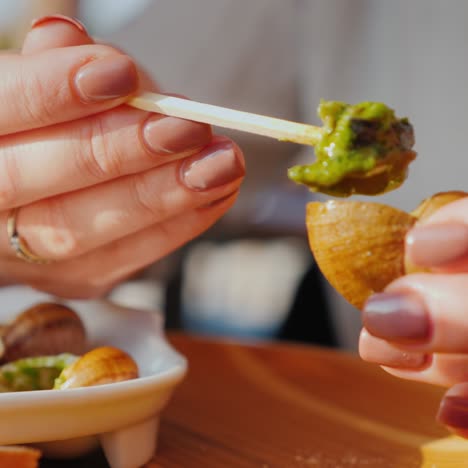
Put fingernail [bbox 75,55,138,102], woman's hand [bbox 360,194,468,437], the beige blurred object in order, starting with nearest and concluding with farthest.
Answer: woman's hand [bbox 360,194,468,437] < fingernail [bbox 75,55,138,102] < the beige blurred object

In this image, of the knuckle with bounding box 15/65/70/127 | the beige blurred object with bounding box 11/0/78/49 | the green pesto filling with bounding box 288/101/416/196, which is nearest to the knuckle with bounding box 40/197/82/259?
the knuckle with bounding box 15/65/70/127

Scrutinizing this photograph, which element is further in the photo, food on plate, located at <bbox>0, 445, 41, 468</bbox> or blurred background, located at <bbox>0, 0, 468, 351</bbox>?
blurred background, located at <bbox>0, 0, 468, 351</bbox>

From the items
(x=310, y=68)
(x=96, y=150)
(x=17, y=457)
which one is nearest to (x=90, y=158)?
(x=96, y=150)

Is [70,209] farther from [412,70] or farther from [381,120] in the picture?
[412,70]

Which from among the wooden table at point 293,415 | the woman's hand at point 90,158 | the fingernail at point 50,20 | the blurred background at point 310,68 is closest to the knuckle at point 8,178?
the woman's hand at point 90,158

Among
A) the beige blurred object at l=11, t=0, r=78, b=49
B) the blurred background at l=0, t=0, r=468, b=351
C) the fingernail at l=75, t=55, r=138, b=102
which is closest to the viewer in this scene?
the fingernail at l=75, t=55, r=138, b=102

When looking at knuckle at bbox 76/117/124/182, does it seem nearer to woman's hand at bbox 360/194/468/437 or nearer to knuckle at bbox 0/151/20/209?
knuckle at bbox 0/151/20/209

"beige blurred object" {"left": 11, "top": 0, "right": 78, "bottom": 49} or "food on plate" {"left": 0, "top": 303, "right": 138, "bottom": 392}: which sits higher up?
"beige blurred object" {"left": 11, "top": 0, "right": 78, "bottom": 49}

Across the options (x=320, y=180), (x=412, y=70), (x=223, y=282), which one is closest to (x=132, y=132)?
(x=320, y=180)
